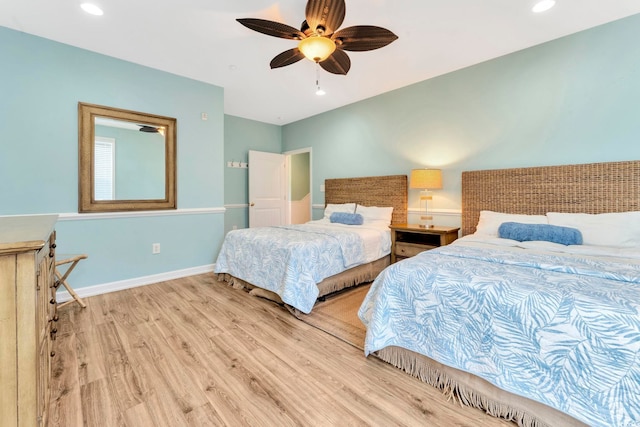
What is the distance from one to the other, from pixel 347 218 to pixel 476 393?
268 cm

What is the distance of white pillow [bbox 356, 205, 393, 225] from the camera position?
3.95 metres

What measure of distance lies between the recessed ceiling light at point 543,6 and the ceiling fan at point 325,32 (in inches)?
47.9

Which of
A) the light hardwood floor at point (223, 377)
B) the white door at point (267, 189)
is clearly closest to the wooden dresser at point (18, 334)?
the light hardwood floor at point (223, 377)

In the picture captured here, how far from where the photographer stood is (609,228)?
2.26 meters

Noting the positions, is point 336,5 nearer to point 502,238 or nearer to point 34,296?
point 34,296

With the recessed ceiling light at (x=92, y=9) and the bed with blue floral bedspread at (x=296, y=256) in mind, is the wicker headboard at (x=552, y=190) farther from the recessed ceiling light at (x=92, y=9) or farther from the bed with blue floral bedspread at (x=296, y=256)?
the recessed ceiling light at (x=92, y=9)

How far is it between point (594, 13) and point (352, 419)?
3602 millimetres

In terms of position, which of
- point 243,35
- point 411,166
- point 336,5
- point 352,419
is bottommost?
point 352,419

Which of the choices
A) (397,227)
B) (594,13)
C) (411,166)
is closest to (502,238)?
(397,227)

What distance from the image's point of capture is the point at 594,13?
2357 mm

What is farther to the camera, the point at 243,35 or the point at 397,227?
the point at 397,227

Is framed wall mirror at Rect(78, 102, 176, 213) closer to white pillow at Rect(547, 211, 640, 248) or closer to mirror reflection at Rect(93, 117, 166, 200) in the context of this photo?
mirror reflection at Rect(93, 117, 166, 200)

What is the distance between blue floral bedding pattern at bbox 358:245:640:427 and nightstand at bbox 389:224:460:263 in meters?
1.31

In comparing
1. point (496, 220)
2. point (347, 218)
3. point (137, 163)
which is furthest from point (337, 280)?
point (137, 163)
